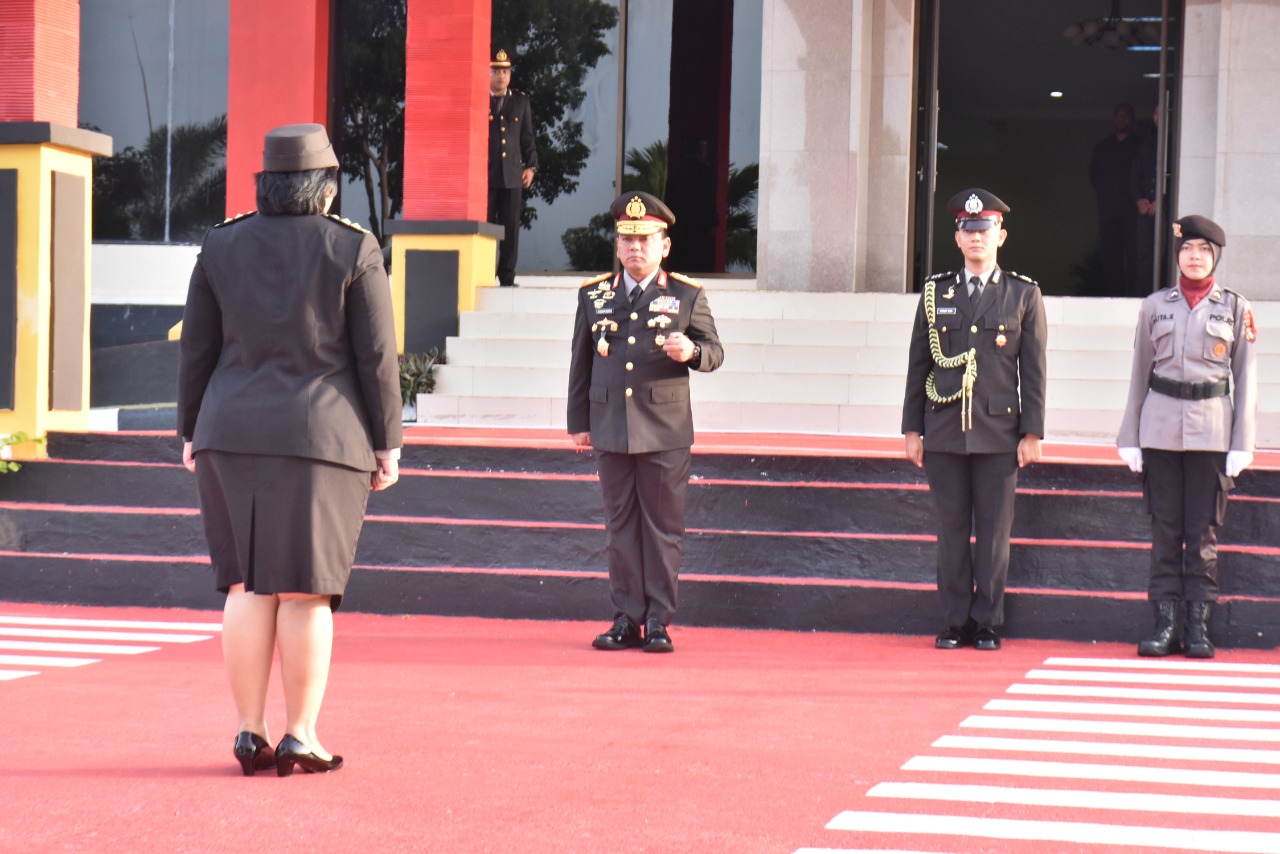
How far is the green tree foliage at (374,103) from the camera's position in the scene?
16.2 metres

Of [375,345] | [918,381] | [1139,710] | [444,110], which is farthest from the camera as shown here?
[444,110]

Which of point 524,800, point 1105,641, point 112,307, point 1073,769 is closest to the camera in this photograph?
point 524,800

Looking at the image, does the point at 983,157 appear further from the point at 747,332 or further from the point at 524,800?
the point at 524,800

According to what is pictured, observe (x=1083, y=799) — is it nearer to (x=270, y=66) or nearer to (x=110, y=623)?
(x=110, y=623)

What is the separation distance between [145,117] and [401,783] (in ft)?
46.1

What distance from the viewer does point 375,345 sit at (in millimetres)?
4641

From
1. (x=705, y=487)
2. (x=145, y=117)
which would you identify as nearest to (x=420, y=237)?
(x=705, y=487)

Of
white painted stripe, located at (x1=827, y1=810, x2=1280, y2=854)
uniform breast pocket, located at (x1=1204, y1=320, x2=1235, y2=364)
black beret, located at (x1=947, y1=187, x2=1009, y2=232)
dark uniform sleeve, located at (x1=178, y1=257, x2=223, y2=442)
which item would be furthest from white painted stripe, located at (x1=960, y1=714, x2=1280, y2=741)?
dark uniform sleeve, located at (x1=178, y1=257, x2=223, y2=442)

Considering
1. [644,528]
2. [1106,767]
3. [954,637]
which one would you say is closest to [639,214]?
[644,528]

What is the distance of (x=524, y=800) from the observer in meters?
4.40

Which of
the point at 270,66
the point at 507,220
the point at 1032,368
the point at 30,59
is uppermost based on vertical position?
the point at 270,66

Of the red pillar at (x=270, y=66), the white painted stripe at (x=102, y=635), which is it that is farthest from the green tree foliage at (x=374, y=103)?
the white painted stripe at (x=102, y=635)

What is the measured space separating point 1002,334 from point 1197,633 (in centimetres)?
150

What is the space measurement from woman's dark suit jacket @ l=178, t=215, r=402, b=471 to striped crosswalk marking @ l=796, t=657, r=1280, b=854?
167 centimetres
